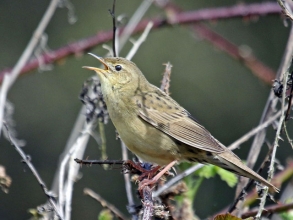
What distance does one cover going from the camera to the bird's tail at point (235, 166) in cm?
383

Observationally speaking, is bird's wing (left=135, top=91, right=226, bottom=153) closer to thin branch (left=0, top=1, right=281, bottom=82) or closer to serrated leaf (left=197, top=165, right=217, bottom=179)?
serrated leaf (left=197, top=165, right=217, bottom=179)

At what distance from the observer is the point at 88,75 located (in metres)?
11.3

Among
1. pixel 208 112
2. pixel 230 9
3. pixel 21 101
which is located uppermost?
pixel 230 9

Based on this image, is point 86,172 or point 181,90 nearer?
point 86,172

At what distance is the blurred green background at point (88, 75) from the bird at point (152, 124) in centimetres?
471

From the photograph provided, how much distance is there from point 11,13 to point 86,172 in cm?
334

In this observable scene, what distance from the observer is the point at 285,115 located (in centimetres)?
344

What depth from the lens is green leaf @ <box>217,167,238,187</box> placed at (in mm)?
4086

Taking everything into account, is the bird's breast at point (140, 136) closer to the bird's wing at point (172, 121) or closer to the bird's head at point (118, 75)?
the bird's wing at point (172, 121)

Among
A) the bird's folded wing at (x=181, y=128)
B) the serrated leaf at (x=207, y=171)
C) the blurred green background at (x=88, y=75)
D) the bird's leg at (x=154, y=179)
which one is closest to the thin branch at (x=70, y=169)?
the bird's leg at (x=154, y=179)

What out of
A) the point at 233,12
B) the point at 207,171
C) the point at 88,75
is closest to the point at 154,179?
the point at 207,171

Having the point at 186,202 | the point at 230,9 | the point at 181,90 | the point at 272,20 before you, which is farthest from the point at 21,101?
the point at 186,202

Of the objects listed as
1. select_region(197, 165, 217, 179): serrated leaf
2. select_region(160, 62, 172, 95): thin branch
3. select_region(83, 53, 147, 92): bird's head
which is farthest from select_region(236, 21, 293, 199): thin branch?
select_region(83, 53, 147, 92): bird's head

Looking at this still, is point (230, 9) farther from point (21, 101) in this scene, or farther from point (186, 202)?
point (21, 101)
